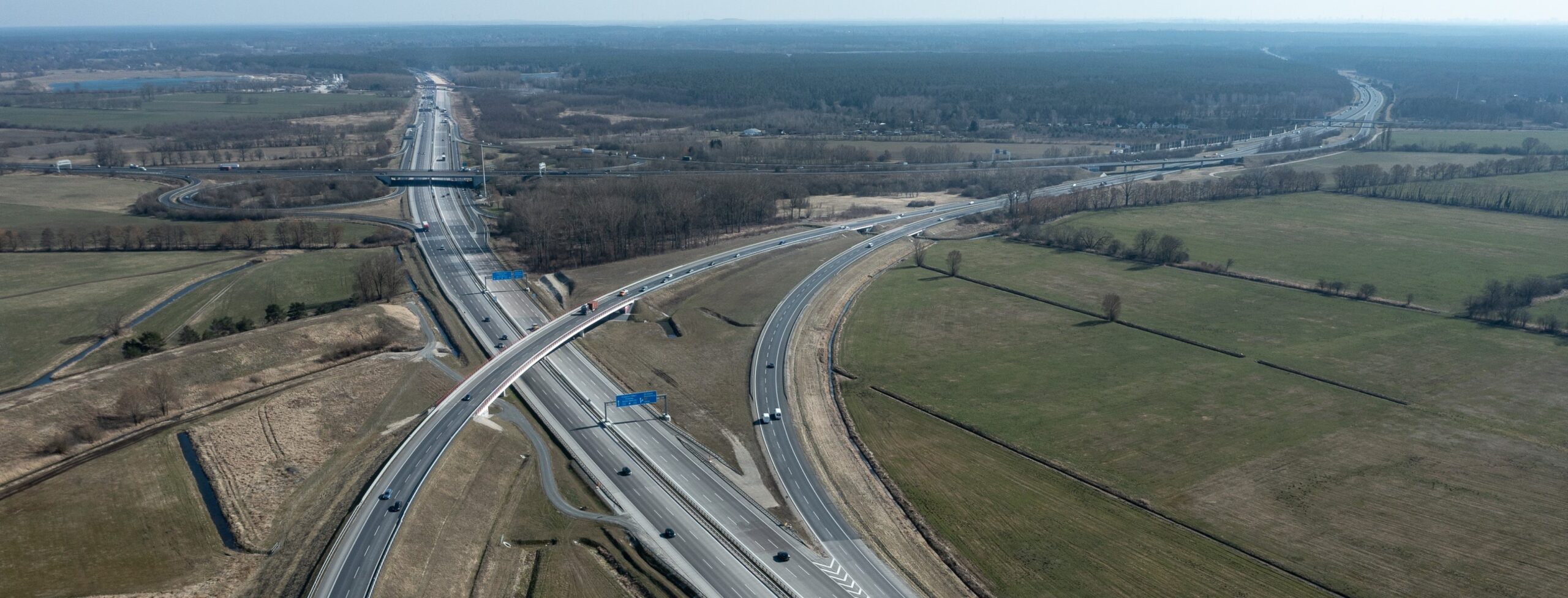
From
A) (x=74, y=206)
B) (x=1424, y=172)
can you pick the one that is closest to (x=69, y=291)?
(x=74, y=206)

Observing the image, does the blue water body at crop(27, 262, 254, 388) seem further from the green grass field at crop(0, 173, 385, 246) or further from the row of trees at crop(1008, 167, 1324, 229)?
the row of trees at crop(1008, 167, 1324, 229)

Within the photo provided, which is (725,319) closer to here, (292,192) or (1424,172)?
A: (292,192)

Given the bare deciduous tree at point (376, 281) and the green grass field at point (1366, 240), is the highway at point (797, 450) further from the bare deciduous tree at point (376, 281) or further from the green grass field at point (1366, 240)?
the green grass field at point (1366, 240)

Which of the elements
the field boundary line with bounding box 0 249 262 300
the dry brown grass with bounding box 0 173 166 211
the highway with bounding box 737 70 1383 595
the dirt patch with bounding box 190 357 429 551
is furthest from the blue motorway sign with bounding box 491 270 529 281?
the dry brown grass with bounding box 0 173 166 211

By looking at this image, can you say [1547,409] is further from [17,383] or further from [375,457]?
[17,383]

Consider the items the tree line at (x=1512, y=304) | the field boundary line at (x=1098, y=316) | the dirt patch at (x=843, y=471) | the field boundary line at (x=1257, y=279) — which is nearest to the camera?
the dirt patch at (x=843, y=471)

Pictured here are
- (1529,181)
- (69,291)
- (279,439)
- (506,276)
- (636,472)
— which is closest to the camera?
(636,472)

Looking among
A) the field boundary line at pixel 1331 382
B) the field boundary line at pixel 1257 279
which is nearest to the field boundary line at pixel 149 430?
the field boundary line at pixel 1257 279
